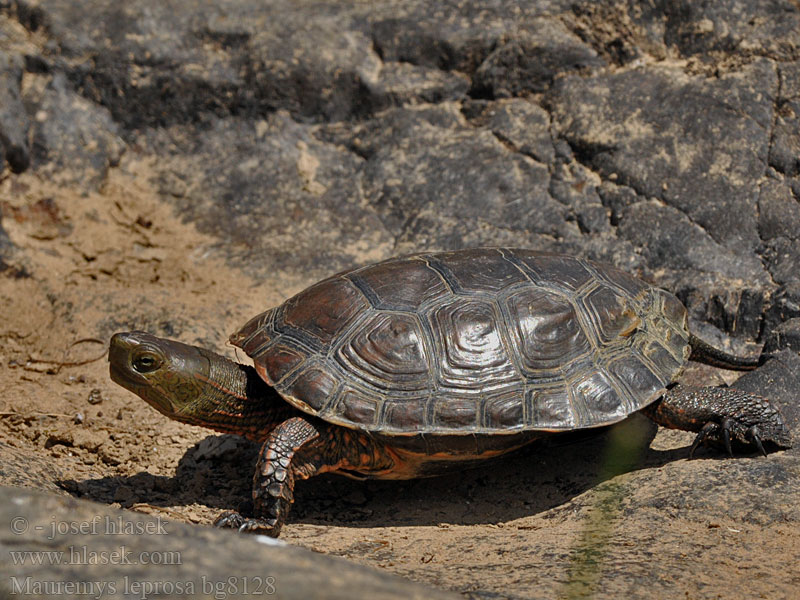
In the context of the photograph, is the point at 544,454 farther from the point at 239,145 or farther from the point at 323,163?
the point at 239,145

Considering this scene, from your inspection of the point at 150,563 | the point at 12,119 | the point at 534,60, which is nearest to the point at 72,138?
the point at 12,119

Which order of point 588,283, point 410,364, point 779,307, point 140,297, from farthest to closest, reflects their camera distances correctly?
point 140,297
point 779,307
point 588,283
point 410,364

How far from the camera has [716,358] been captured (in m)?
4.79

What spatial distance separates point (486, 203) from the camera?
252 inches

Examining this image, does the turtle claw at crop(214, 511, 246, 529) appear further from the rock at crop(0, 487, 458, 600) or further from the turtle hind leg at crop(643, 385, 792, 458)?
the turtle hind leg at crop(643, 385, 792, 458)

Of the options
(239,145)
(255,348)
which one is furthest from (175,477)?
(239,145)

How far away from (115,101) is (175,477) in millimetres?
4623

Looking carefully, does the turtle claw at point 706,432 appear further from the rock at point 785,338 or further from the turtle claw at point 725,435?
the rock at point 785,338

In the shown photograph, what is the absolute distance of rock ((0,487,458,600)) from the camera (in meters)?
2.10

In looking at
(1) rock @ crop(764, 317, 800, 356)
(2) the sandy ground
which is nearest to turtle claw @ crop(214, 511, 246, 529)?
(2) the sandy ground

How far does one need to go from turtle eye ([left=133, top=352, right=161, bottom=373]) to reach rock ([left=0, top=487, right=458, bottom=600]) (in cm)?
148

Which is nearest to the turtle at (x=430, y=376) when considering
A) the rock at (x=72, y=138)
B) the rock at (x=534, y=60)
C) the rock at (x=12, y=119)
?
the rock at (x=534, y=60)

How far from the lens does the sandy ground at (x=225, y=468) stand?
3207 millimetres

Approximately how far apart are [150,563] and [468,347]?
7.21 feet
